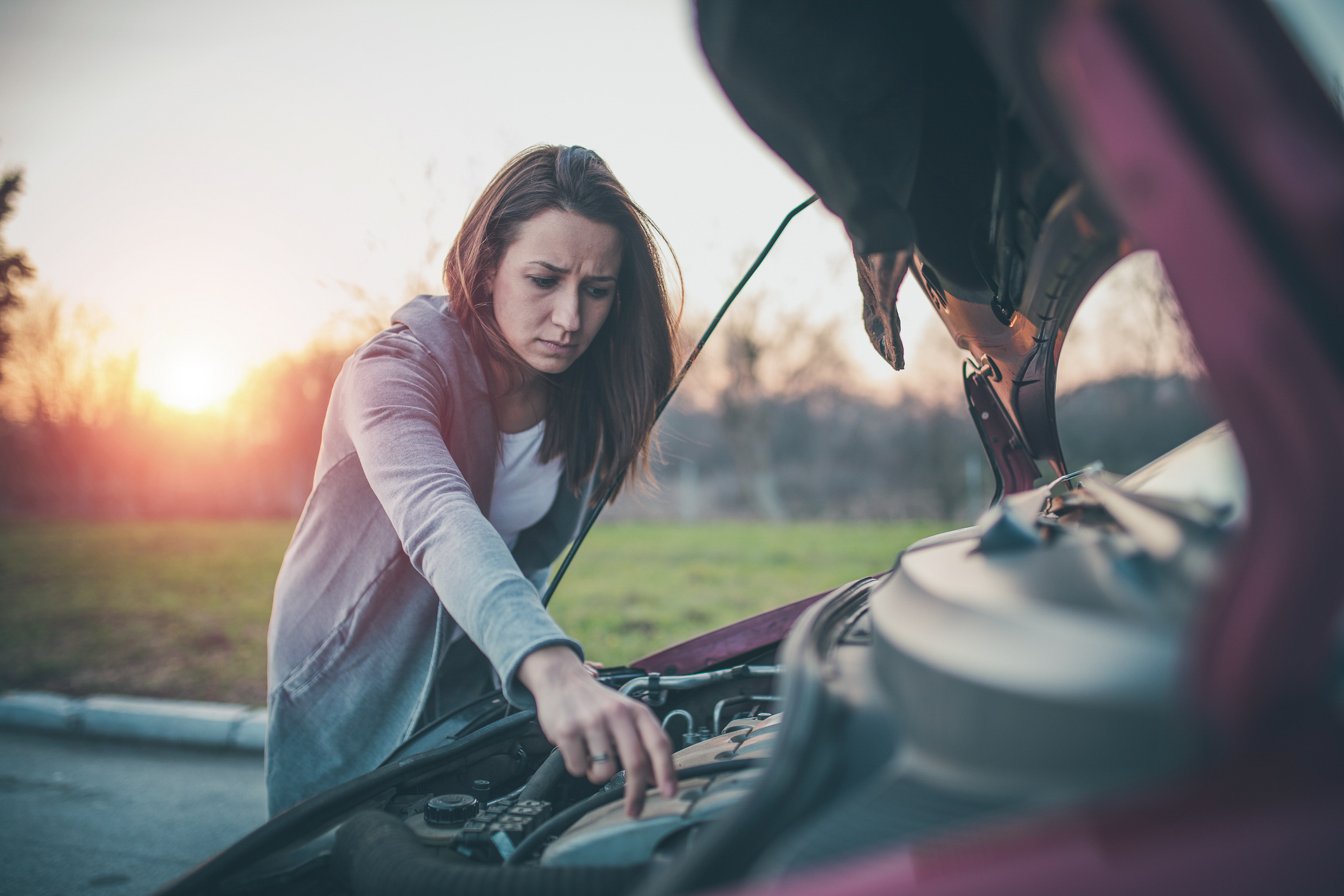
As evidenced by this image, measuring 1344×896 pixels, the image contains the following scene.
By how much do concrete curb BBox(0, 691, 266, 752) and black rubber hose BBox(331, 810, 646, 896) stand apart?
3.08m

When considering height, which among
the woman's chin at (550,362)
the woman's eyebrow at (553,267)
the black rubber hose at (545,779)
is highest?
the woman's eyebrow at (553,267)

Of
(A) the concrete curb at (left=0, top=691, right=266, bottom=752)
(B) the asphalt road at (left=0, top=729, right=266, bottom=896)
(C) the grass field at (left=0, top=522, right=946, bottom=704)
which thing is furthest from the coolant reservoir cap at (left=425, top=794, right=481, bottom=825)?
(C) the grass field at (left=0, top=522, right=946, bottom=704)

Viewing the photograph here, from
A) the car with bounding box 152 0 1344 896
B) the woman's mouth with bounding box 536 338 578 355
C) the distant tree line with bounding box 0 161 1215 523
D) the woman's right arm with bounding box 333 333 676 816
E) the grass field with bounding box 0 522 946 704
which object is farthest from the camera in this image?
the distant tree line with bounding box 0 161 1215 523

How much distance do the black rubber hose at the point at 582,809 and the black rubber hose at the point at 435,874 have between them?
0.24ft

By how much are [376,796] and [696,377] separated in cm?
1860

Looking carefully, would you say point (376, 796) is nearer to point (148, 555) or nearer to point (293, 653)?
point (293, 653)

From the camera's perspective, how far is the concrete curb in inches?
146

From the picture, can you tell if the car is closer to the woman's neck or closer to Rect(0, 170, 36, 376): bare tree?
the woman's neck

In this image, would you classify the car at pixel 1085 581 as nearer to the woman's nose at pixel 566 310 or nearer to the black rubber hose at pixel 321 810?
the black rubber hose at pixel 321 810

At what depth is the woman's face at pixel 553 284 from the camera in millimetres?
1851

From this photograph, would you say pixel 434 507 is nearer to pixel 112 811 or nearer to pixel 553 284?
pixel 553 284

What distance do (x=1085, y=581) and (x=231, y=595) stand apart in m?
9.28

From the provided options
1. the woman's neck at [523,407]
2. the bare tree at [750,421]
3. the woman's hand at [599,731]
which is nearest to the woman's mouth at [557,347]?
the woman's neck at [523,407]

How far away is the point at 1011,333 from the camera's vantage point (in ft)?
4.85
